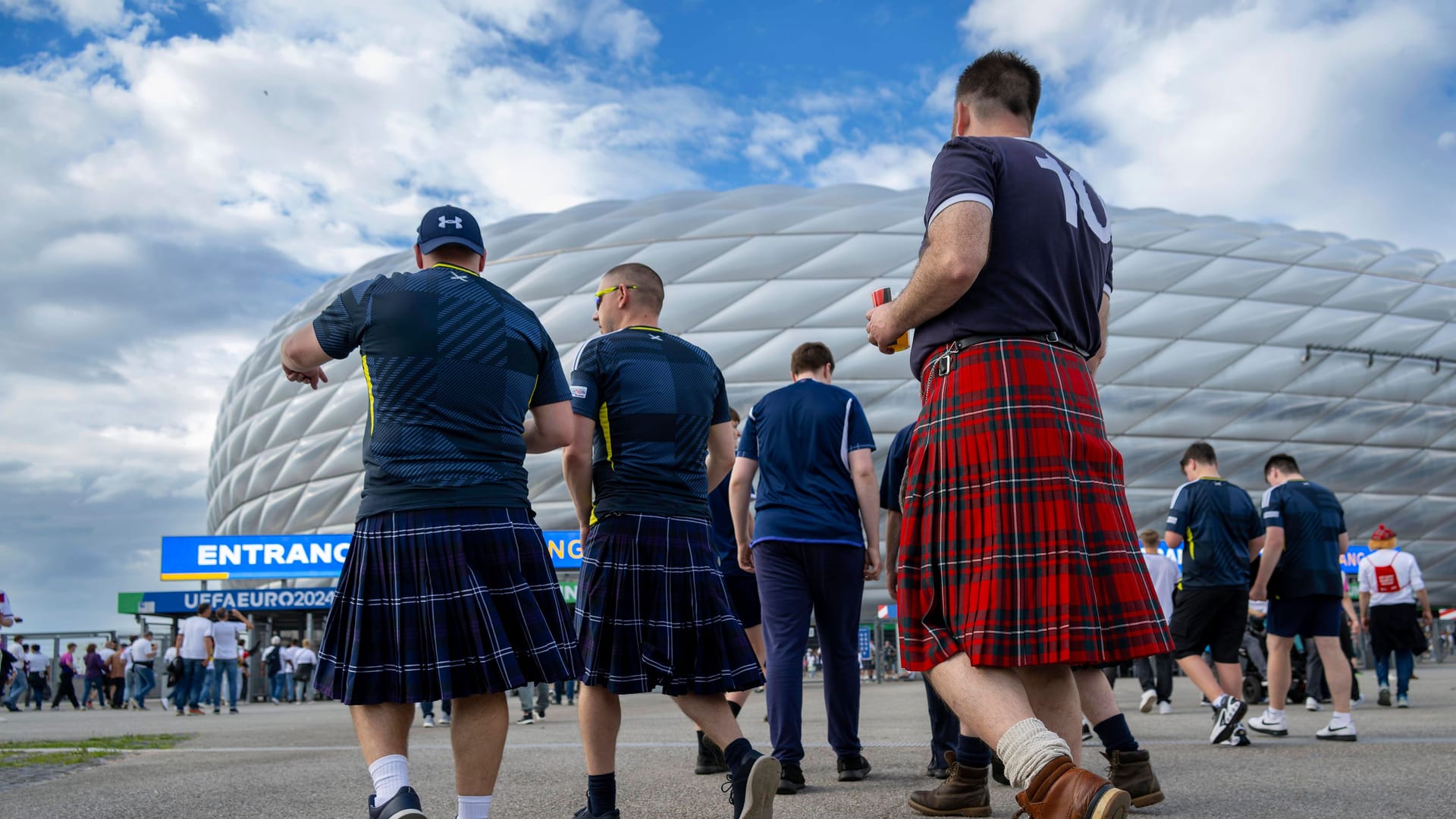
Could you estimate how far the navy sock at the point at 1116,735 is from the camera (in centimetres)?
293

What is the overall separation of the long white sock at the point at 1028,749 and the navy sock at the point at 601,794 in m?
1.32

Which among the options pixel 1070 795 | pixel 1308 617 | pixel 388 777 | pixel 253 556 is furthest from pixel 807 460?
pixel 253 556

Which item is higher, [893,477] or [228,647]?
[893,477]

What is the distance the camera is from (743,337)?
2695cm

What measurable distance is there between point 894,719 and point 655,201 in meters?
25.8

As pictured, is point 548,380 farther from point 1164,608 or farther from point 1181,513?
point 1164,608

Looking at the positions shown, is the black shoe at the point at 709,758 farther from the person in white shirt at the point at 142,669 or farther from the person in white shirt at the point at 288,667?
the person in white shirt at the point at 288,667

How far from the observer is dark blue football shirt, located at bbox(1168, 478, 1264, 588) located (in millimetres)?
5879

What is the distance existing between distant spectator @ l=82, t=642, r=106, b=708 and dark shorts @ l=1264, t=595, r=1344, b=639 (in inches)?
746

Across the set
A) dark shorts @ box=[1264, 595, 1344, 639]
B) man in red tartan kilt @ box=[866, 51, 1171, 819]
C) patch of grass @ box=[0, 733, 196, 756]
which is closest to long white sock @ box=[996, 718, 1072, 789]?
man in red tartan kilt @ box=[866, 51, 1171, 819]

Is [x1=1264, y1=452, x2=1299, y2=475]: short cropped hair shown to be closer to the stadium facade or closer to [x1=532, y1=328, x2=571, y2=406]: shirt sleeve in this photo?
[x1=532, y1=328, x2=571, y2=406]: shirt sleeve

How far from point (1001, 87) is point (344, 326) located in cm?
153

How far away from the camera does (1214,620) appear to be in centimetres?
596

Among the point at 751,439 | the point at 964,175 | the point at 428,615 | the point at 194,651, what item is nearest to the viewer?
the point at 964,175
